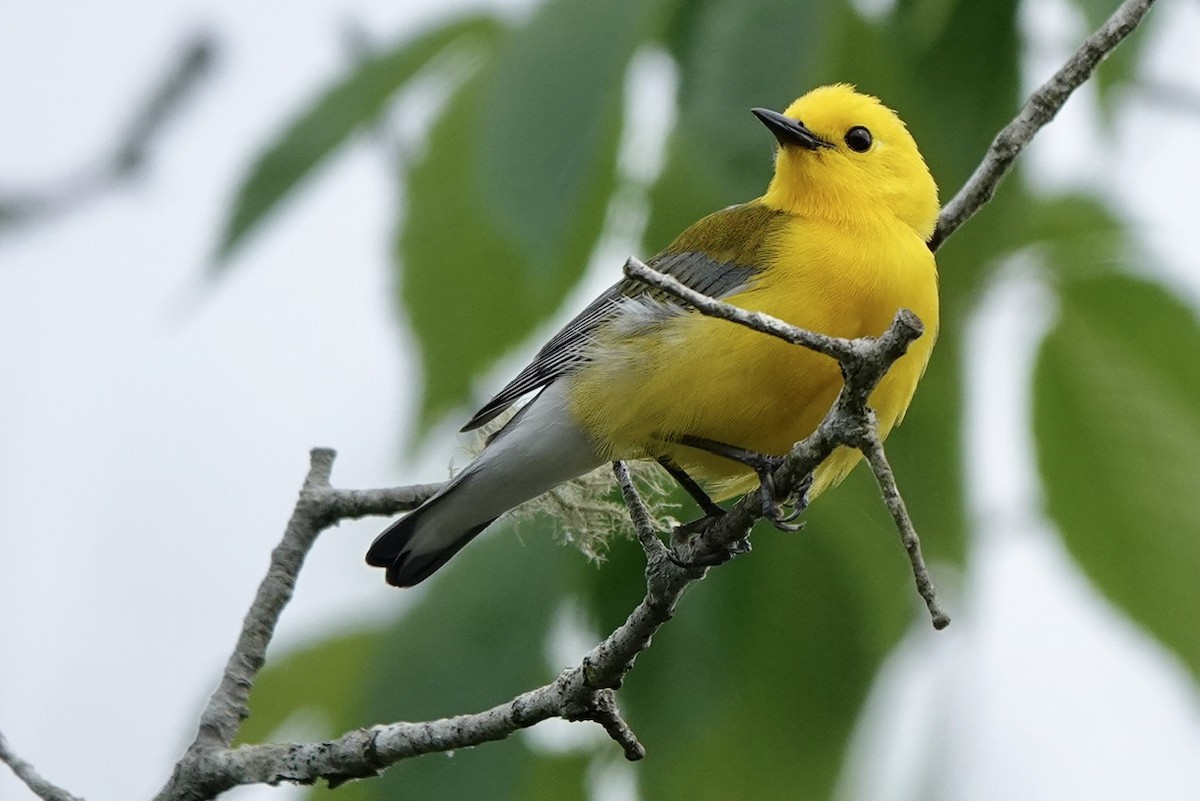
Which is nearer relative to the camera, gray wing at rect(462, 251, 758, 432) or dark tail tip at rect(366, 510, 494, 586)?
dark tail tip at rect(366, 510, 494, 586)

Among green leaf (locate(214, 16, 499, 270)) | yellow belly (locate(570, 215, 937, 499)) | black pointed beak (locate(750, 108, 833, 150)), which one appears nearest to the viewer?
green leaf (locate(214, 16, 499, 270))

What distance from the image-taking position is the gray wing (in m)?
4.25

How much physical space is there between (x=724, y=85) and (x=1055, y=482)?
4.06 feet

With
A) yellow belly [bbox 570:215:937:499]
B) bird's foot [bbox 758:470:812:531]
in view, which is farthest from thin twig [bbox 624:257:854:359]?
yellow belly [bbox 570:215:937:499]

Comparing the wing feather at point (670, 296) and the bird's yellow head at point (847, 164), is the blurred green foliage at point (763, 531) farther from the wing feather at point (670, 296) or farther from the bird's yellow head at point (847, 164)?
the bird's yellow head at point (847, 164)

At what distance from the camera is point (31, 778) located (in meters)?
3.07

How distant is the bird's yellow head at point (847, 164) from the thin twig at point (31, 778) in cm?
279

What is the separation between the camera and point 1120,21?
9.18 ft

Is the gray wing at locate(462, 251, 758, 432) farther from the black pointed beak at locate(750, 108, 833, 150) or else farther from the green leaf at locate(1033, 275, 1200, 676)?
the green leaf at locate(1033, 275, 1200, 676)

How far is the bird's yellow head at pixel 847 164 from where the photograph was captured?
4.68 m

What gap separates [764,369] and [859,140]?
142 cm

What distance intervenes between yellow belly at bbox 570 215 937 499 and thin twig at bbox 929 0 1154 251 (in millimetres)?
656

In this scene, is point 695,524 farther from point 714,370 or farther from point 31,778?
point 31,778

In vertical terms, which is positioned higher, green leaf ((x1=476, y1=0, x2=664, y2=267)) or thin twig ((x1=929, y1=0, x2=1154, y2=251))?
green leaf ((x1=476, y1=0, x2=664, y2=267))
